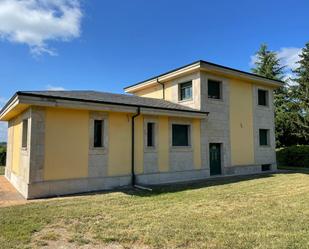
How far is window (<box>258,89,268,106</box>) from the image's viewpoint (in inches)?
749

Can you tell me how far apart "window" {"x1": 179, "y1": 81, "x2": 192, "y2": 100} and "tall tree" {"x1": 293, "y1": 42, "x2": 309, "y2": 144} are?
62.1 ft

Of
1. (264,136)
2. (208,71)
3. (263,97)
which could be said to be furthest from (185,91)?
(264,136)

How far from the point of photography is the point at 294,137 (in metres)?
30.8

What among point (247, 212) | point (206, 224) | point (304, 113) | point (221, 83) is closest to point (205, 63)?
point (221, 83)

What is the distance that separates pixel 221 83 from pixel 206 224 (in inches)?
459

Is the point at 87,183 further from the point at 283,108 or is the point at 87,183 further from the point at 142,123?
the point at 283,108

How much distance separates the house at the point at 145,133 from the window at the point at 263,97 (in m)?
0.07

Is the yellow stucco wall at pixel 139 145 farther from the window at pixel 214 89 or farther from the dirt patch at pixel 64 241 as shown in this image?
the dirt patch at pixel 64 241

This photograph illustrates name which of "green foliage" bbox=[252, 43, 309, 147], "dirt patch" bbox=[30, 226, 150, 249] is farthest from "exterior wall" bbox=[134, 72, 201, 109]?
"green foliage" bbox=[252, 43, 309, 147]

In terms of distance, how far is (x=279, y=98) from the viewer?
33250 millimetres

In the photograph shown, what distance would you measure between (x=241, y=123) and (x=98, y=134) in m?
9.88

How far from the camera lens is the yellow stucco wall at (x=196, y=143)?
Answer: 48.1 feet

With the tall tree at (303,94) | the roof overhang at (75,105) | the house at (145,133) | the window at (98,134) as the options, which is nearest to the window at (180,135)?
the house at (145,133)

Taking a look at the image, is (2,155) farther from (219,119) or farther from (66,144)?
(219,119)
